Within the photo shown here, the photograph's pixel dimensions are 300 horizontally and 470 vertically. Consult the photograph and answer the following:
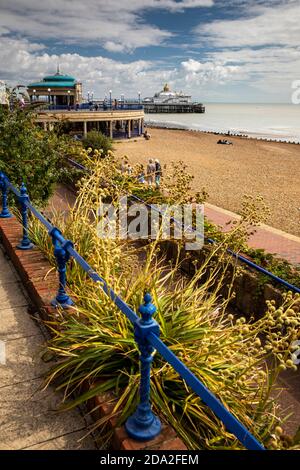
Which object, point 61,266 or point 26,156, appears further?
point 26,156

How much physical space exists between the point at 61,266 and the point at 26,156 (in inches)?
218

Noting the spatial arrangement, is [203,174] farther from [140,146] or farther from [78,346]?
[78,346]

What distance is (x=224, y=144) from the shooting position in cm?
5894

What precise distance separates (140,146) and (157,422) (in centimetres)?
4689

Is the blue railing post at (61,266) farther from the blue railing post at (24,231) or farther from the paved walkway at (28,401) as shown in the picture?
the blue railing post at (24,231)

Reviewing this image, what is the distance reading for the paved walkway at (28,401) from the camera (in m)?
2.56

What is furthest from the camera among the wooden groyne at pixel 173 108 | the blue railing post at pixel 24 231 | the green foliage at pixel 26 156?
the wooden groyne at pixel 173 108

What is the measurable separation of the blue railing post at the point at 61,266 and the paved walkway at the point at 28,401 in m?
0.38

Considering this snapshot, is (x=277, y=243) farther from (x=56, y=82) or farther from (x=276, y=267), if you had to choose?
(x=56, y=82)

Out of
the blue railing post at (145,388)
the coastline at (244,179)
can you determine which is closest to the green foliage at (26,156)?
the blue railing post at (145,388)

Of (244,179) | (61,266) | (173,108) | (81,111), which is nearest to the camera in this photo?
(61,266)

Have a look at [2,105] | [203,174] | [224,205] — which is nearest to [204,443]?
[2,105]

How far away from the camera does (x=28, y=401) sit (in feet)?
9.46

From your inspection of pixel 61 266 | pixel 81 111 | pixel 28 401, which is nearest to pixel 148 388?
pixel 28 401
